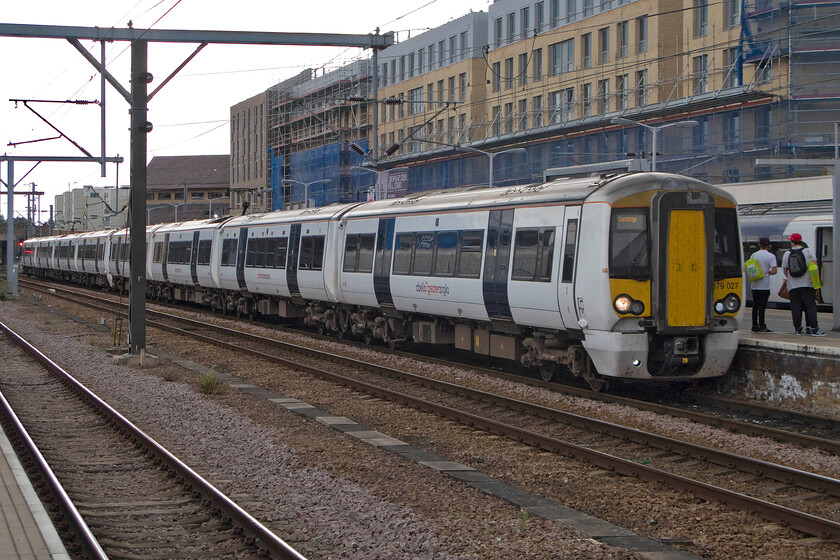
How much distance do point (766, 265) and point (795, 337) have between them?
4.05 feet

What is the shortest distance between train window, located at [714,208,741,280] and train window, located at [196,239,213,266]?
65.0 ft

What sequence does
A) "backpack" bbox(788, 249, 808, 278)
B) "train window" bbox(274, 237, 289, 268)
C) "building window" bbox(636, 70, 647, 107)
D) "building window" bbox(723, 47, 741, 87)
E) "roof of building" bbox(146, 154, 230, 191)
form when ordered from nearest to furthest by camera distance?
1. "backpack" bbox(788, 249, 808, 278)
2. "train window" bbox(274, 237, 289, 268)
3. "building window" bbox(723, 47, 741, 87)
4. "building window" bbox(636, 70, 647, 107)
5. "roof of building" bbox(146, 154, 230, 191)

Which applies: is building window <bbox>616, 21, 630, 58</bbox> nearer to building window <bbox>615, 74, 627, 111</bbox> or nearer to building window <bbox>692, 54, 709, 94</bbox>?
building window <bbox>615, 74, 627, 111</bbox>

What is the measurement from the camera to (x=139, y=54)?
17938 millimetres

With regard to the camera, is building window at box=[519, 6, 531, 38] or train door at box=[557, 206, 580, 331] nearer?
train door at box=[557, 206, 580, 331]

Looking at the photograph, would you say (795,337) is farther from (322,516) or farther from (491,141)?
(491,141)

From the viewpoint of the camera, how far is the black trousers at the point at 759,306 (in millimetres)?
15742

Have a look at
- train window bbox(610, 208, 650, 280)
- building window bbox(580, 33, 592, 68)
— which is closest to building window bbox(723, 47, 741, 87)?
building window bbox(580, 33, 592, 68)

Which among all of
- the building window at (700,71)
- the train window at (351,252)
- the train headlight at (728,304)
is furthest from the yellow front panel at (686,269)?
the building window at (700,71)

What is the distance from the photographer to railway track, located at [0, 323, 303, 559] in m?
6.93

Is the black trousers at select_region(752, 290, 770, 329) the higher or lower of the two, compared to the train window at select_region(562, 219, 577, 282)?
lower

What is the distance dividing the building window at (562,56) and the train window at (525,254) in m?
37.5

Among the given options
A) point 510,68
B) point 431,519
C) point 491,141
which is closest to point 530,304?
point 431,519

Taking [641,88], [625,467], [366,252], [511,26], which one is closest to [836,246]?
[625,467]
